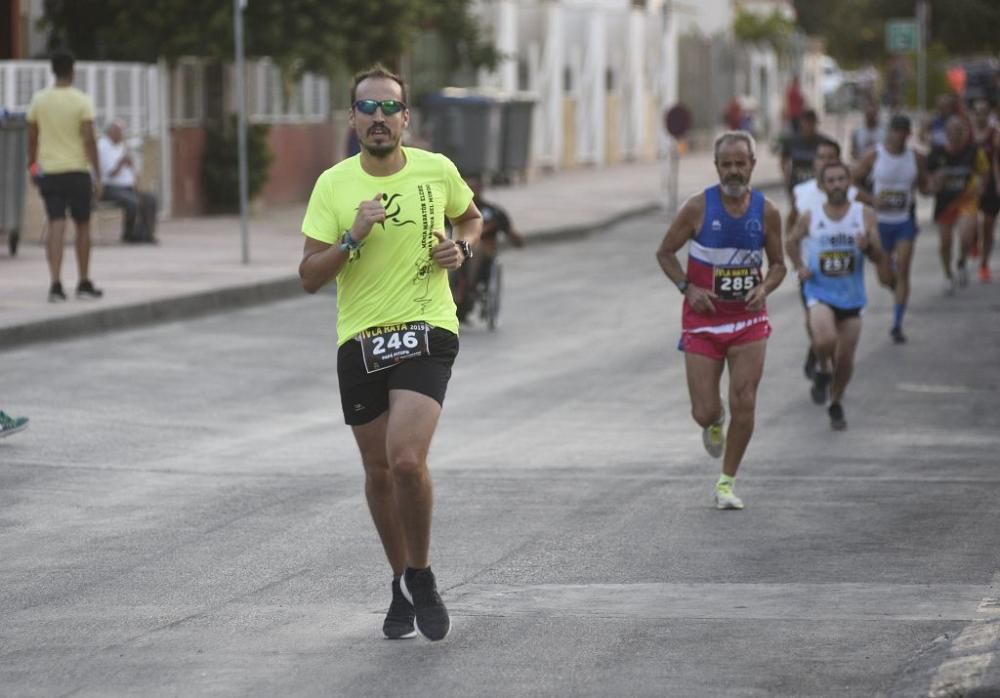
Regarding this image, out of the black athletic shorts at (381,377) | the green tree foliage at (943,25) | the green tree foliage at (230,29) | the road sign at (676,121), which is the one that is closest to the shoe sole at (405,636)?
the black athletic shorts at (381,377)

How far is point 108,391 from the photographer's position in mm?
14188

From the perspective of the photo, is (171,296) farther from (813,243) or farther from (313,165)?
(313,165)

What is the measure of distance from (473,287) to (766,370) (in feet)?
11.3

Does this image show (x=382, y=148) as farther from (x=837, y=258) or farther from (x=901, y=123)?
(x=901, y=123)

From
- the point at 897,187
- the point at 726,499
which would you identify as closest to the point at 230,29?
the point at 897,187

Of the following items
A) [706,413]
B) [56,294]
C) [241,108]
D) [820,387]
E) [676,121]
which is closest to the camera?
[706,413]

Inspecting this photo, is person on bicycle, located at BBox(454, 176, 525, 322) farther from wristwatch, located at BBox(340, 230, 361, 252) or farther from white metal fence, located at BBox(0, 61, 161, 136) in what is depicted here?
wristwatch, located at BBox(340, 230, 361, 252)

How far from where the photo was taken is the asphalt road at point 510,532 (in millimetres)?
6781

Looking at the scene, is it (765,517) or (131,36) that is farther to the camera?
(131,36)

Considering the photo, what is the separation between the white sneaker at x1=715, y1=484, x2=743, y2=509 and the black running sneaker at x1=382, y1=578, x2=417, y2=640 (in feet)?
9.86

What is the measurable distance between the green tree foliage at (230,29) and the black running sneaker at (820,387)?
53.4 feet

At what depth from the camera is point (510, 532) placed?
9305 millimetres

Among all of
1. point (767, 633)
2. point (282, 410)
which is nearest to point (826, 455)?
point (282, 410)

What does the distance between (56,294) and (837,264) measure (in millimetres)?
7642
